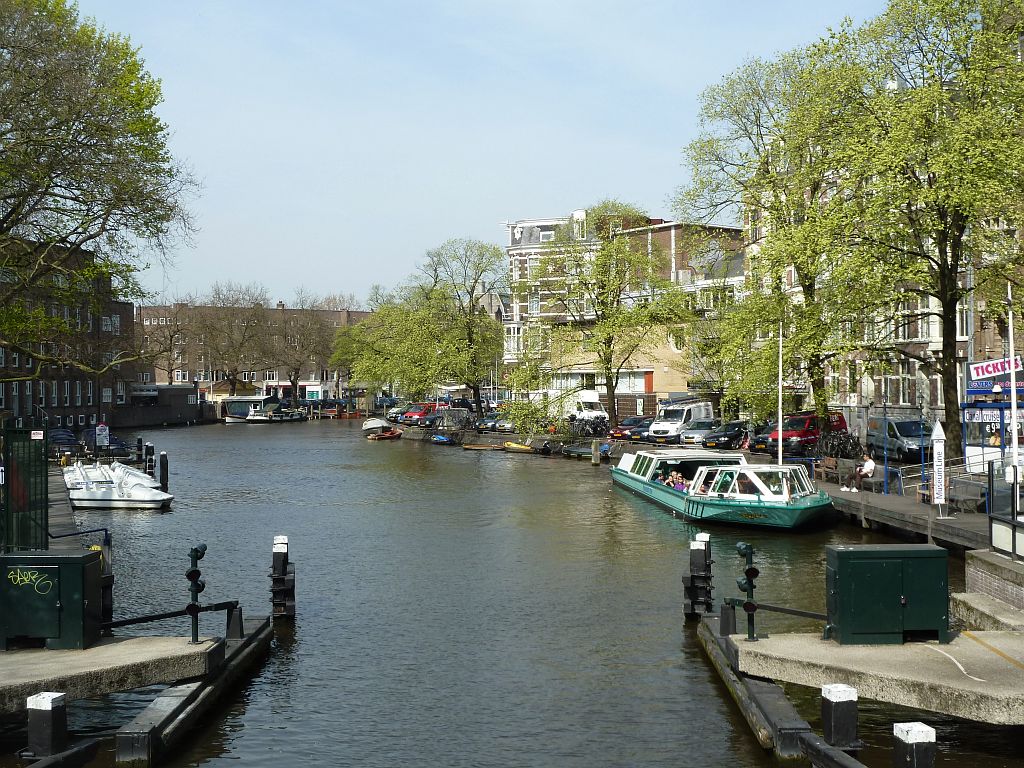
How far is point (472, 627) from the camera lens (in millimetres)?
21578

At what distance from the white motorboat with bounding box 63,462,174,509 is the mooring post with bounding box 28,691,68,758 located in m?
31.9

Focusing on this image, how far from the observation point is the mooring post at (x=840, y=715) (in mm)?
11492

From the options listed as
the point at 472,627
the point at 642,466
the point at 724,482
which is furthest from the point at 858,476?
the point at 472,627

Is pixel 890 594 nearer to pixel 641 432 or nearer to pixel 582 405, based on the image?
pixel 641 432

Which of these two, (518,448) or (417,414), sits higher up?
(417,414)

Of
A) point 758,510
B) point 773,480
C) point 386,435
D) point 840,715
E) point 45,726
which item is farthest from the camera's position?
point 386,435

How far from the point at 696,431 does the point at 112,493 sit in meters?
32.4

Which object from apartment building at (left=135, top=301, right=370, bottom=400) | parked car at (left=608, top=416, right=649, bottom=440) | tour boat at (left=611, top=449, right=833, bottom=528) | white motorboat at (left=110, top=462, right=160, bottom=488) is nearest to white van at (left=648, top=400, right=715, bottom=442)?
parked car at (left=608, top=416, right=649, bottom=440)

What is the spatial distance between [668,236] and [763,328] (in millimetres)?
52737

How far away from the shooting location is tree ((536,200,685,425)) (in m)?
65.5

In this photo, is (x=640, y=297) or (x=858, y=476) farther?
(x=640, y=297)

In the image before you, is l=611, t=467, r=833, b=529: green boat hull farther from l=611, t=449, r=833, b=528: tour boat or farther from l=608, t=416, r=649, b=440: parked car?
l=608, t=416, r=649, b=440: parked car

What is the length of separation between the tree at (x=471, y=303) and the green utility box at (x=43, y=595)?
75502 mm

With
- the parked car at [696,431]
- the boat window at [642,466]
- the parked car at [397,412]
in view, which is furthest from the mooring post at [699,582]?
the parked car at [397,412]
